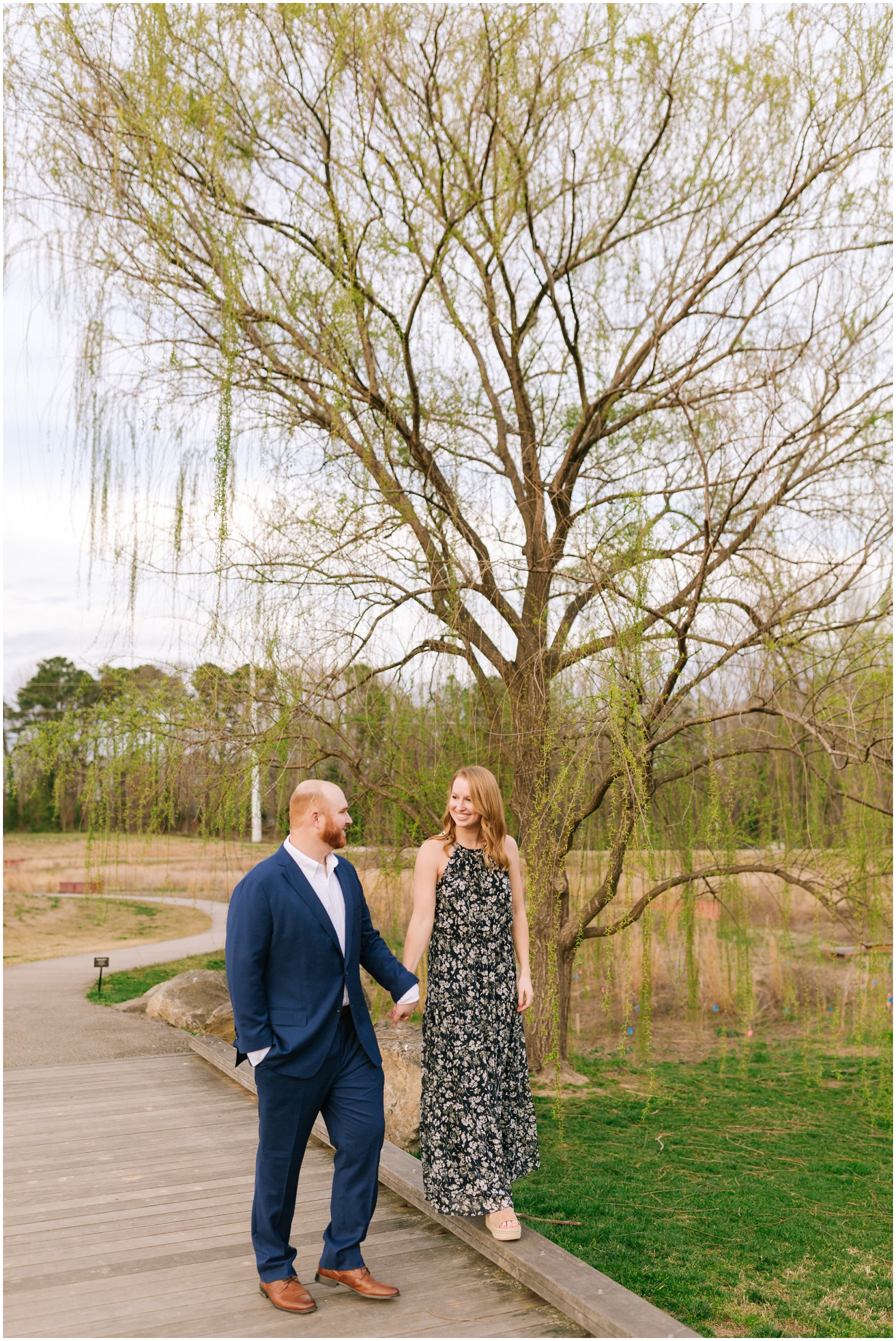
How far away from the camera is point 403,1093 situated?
473 centimetres

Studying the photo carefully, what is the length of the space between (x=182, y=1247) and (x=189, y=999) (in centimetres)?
465

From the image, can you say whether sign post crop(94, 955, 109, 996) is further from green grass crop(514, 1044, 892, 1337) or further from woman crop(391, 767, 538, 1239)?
woman crop(391, 767, 538, 1239)

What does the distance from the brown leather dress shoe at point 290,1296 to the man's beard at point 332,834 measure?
1.14m

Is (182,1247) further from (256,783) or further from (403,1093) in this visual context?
(256,783)

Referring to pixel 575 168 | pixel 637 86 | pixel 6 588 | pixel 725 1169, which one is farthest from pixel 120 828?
pixel 637 86

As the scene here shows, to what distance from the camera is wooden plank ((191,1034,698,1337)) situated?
248 centimetres

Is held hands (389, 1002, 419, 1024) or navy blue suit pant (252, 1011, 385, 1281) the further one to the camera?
held hands (389, 1002, 419, 1024)

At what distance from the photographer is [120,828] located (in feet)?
17.9

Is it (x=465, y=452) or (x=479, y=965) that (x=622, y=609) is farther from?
(x=465, y=452)

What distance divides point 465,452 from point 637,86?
2387 mm

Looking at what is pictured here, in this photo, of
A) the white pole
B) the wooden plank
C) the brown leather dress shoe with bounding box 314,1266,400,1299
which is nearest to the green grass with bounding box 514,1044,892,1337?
the wooden plank

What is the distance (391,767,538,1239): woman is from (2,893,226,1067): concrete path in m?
3.84

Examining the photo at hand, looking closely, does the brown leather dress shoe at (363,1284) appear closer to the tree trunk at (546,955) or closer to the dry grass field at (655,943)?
the tree trunk at (546,955)

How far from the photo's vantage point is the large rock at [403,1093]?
15.4 feet
